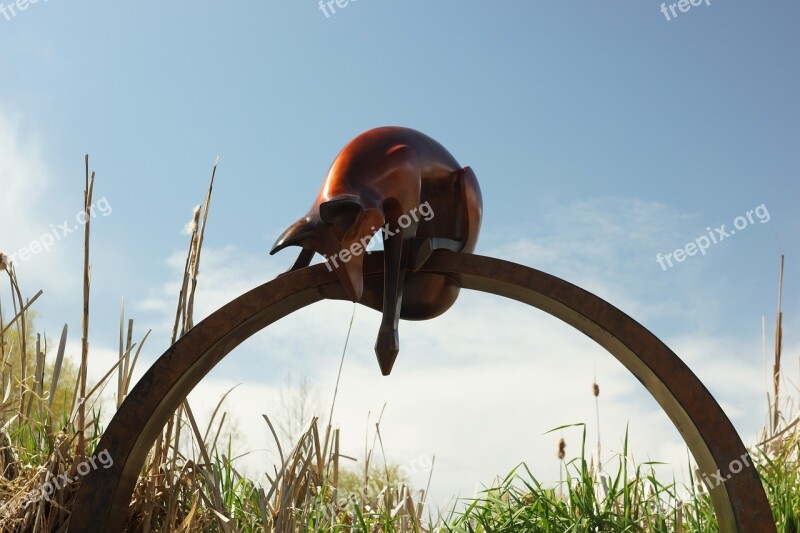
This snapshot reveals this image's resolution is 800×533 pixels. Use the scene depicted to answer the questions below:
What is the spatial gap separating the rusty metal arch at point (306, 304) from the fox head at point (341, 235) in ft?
0.20

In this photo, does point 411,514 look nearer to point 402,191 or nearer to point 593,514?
point 593,514

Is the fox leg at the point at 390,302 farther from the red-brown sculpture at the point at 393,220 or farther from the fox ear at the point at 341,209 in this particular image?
the fox ear at the point at 341,209

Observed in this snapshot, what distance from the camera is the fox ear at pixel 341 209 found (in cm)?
155

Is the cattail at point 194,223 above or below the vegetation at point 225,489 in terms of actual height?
above

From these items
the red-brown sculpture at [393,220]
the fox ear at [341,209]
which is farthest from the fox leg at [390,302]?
the fox ear at [341,209]

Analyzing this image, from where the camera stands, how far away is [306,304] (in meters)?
1.71

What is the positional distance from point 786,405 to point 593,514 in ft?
3.35

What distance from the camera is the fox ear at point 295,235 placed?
1590 millimetres

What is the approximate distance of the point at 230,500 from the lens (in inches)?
83.3

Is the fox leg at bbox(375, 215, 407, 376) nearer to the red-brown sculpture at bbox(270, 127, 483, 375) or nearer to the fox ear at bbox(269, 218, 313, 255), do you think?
the red-brown sculpture at bbox(270, 127, 483, 375)

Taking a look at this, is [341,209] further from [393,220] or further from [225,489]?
[225,489]

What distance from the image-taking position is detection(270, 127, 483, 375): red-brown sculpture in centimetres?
158

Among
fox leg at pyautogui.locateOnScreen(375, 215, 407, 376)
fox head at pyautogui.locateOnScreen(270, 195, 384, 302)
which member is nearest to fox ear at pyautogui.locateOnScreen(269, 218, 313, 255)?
fox head at pyautogui.locateOnScreen(270, 195, 384, 302)

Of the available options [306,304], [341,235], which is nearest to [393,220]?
[341,235]
